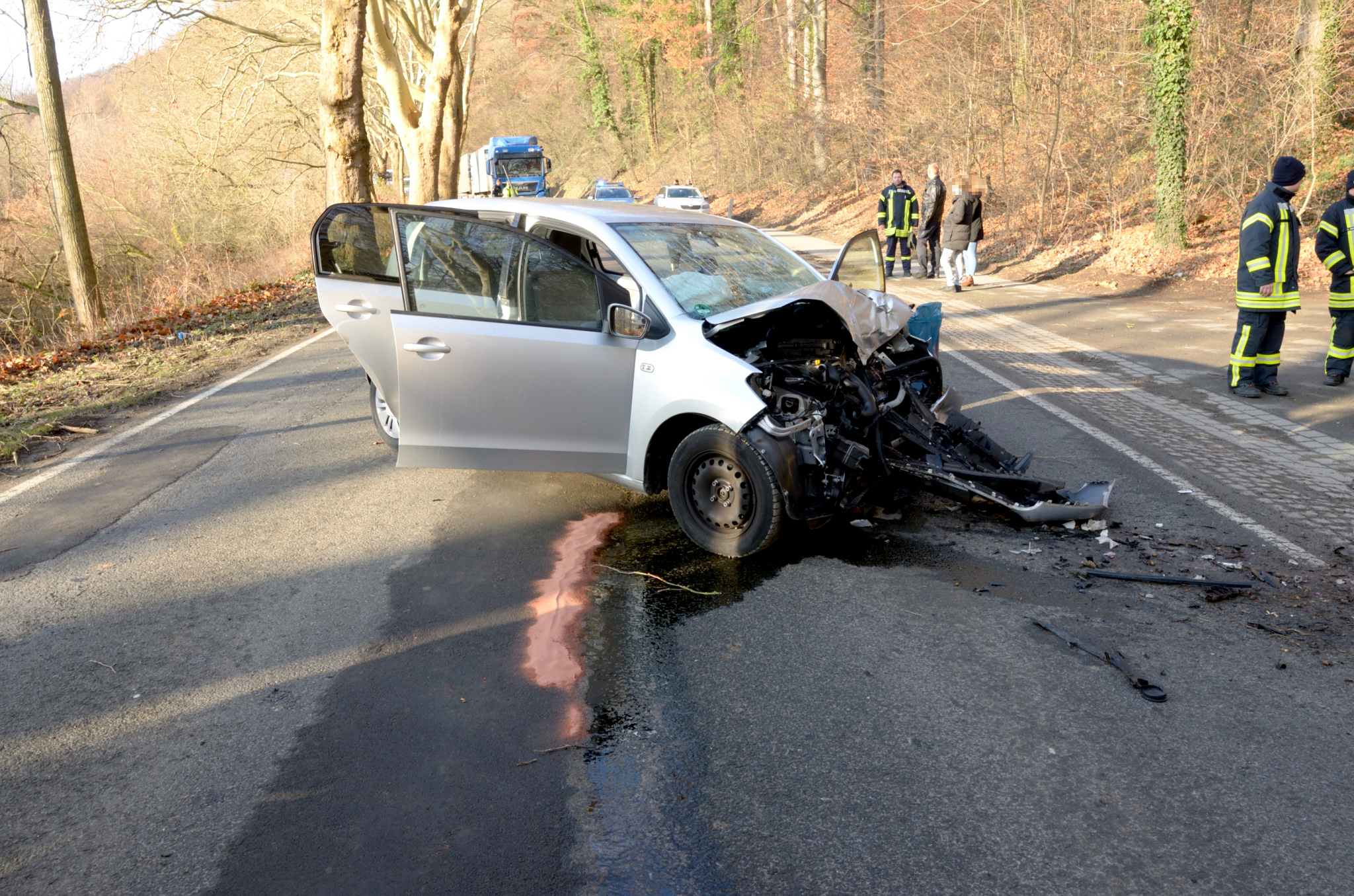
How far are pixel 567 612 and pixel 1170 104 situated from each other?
15.5m

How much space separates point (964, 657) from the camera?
4008 millimetres

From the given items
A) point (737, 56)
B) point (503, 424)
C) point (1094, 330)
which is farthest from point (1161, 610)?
point (737, 56)

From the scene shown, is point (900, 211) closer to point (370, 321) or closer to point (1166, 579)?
point (370, 321)

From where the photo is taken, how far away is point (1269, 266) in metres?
7.89

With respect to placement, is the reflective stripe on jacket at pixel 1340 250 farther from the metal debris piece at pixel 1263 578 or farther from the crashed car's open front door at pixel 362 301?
the crashed car's open front door at pixel 362 301

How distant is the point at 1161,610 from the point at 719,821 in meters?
2.55

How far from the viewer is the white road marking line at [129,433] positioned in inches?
267

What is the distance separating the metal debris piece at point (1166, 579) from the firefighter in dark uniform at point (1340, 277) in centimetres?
503

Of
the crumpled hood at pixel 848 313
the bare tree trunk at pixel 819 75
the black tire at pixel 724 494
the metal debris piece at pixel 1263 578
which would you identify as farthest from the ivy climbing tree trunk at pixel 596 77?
the metal debris piece at pixel 1263 578

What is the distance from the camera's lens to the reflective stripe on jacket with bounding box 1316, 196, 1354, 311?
823 cm

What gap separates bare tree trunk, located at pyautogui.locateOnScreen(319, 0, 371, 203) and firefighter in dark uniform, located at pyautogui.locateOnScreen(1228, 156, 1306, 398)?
53.8 feet

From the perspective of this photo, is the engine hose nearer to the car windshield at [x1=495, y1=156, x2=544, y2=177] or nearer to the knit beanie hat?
the knit beanie hat

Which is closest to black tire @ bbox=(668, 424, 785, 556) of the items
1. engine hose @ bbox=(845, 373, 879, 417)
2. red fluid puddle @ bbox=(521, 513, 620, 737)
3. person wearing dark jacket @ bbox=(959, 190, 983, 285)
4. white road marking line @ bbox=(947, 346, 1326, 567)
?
red fluid puddle @ bbox=(521, 513, 620, 737)

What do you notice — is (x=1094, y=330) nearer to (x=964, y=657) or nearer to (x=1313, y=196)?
(x=1313, y=196)
